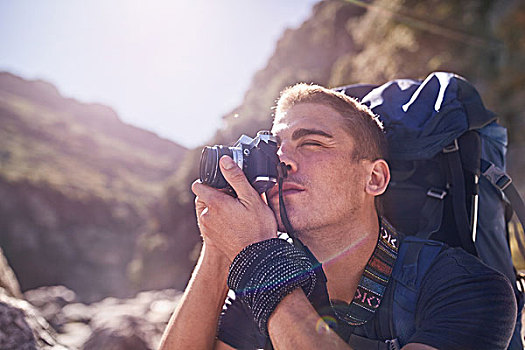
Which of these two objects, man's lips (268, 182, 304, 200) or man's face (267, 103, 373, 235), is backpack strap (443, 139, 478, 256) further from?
man's lips (268, 182, 304, 200)

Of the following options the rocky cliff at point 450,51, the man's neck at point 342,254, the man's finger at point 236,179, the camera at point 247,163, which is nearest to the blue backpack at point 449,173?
the man's neck at point 342,254

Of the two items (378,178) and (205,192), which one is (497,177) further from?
(205,192)

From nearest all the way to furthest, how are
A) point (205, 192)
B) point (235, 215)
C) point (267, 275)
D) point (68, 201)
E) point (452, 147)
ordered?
point (267, 275) < point (235, 215) < point (205, 192) < point (452, 147) < point (68, 201)

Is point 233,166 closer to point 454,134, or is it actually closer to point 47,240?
point 454,134

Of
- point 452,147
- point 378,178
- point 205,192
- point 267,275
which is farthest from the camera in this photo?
point 452,147

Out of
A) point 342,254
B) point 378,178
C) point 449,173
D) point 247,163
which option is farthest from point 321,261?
point 449,173

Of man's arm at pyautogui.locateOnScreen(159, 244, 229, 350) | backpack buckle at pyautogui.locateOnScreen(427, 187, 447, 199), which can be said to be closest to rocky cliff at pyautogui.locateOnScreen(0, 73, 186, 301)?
man's arm at pyautogui.locateOnScreen(159, 244, 229, 350)

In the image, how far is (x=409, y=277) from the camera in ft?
5.75

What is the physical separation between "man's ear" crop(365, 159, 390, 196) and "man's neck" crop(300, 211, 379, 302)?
0.22 metres

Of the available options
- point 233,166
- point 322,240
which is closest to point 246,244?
point 233,166

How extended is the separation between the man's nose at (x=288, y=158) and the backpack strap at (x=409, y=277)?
662 millimetres

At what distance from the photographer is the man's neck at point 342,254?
1.98 meters

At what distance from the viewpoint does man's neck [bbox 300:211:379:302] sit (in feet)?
6.49

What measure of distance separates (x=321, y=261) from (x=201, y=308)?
0.64 m
